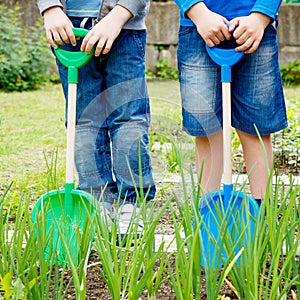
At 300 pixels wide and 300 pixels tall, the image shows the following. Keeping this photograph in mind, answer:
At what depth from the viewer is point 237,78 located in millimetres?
2201

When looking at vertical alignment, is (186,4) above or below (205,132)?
above

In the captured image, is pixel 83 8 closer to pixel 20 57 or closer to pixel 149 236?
pixel 149 236

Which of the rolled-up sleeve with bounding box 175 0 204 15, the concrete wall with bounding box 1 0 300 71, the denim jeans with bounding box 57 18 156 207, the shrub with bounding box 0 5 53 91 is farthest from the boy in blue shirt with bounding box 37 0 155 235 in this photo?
the concrete wall with bounding box 1 0 300 71

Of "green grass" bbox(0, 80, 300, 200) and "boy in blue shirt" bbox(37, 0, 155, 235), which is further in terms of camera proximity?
"green grass" bbox(0, 80, 300, 200)

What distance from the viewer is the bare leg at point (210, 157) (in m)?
2.30

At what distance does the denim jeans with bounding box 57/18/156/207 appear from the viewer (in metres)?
2.27

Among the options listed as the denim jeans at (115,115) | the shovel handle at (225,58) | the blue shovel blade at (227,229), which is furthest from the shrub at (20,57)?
the blue shovel blade at (227,229)

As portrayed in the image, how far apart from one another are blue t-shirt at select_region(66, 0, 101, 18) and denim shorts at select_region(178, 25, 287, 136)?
0.30 metres

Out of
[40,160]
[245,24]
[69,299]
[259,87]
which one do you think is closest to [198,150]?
[259,87]

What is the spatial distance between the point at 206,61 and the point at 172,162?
123 centimetres

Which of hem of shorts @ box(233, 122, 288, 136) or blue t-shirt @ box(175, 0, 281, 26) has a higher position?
blue t-shirt @ box(175, 0, 281, 26)

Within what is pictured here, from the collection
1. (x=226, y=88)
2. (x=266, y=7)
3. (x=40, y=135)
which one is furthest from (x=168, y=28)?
(x=226, y=88)

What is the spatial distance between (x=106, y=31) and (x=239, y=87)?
47 cm

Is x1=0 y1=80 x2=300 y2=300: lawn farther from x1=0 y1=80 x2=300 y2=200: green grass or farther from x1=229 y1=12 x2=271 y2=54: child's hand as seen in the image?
x1=229 y1=12 x2=271 y2=54: child's hand
